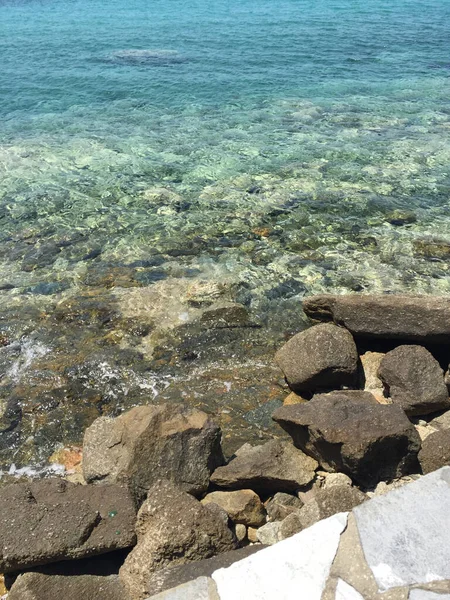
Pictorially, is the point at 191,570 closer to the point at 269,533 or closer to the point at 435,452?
the point at 269,533

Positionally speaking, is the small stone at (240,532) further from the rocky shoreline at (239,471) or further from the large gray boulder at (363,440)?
the large gray boulder at (363,440)

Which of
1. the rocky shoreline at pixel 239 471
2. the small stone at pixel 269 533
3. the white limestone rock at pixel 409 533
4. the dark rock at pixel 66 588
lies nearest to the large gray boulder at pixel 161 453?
the rocky shoreline at pixel 239 471

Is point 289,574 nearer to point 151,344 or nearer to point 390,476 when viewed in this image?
point 390,476

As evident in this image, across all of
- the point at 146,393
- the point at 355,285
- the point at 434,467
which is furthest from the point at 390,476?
the point at 355,285

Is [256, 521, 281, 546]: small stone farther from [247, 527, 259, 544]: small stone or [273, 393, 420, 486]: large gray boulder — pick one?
[273, 393, 420, 486]: large gray boulder

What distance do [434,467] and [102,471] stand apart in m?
3.05

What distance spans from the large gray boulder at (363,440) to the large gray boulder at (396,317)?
4.80ft

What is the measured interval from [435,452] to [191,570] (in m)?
2.45

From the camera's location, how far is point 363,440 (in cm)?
526

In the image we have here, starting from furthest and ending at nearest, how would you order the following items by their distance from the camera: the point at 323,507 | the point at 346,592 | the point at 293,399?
the point at 293,399
the point at 323,507
the point at 346,592

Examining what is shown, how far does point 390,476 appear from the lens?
5.40 m

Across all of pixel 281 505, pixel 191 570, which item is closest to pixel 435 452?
pixel 281 505

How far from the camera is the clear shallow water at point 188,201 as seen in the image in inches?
312

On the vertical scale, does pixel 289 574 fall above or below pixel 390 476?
above
